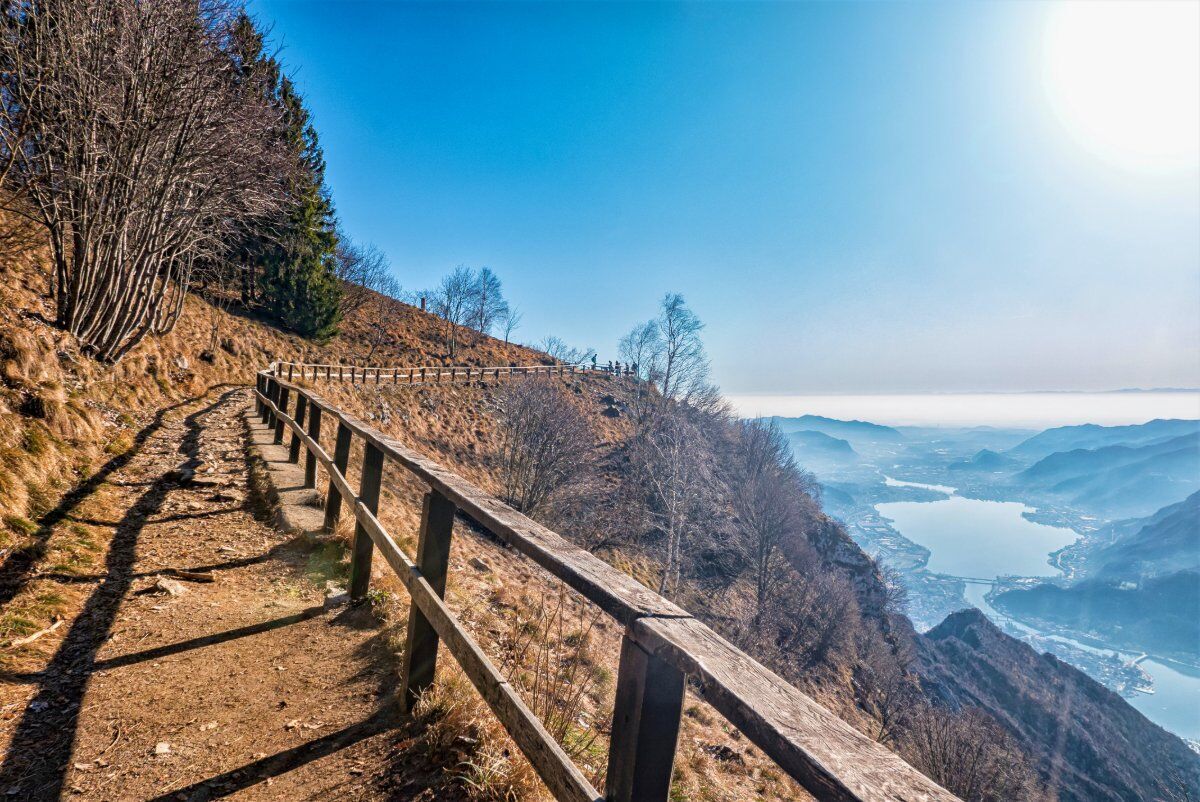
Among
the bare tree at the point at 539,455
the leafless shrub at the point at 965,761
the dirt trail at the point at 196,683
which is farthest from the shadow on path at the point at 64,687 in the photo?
the leafless shrub at the point at 965,761

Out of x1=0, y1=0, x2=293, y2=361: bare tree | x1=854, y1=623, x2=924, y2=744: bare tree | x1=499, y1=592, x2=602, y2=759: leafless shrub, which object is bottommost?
x1=854, y1=623, x2=924, y2=744: bare tree

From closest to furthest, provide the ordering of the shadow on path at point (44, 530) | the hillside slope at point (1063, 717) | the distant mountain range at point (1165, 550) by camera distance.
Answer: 1. the shadow on path at point (44, 530)
2. the hillside slope at point (1063, 717)
3. the distant mountain range at point (1165, 550)

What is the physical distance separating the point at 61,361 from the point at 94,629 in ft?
24.6

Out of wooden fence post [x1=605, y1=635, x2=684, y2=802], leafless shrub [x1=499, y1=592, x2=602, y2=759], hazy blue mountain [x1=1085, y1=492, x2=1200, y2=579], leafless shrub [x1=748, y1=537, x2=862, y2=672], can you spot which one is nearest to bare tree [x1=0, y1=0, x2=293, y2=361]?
leafless shrub [x1=499, y1=592, x2=602, y2=759]

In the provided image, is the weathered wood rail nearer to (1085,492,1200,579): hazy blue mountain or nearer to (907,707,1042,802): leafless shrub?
(907,707,1042,802): leafless shrub

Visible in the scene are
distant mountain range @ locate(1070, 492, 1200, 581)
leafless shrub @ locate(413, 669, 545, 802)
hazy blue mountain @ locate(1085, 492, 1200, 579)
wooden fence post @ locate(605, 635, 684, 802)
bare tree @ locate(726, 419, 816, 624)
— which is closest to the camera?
wooden fence post @ locate(605, 635, 684, 802)

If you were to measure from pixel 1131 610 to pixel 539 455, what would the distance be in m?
204

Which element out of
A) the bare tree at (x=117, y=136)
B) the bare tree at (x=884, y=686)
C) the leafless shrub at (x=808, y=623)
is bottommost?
the bare tree at (x=884, y=686)

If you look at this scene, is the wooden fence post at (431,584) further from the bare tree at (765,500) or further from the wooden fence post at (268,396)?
the bare tree at (765,500)

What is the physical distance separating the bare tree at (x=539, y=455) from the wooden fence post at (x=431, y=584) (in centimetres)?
2052

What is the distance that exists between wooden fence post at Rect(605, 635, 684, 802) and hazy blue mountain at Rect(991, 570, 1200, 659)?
20347 centimetres

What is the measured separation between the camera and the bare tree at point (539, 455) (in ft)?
78.9

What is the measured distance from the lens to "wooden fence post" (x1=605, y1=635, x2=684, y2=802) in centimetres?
130

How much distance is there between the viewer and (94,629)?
3.48 metres
